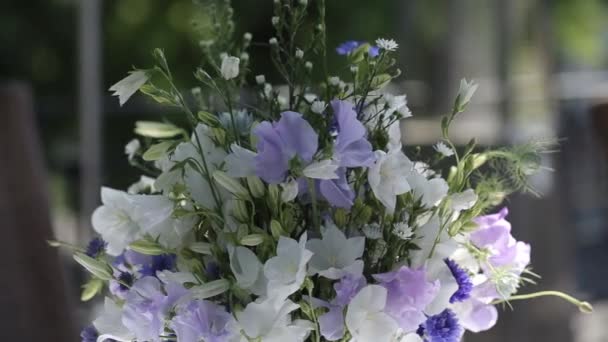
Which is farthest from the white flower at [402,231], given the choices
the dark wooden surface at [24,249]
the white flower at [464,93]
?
the dark wooden surface at [24,249]

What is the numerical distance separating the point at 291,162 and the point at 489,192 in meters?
0.19

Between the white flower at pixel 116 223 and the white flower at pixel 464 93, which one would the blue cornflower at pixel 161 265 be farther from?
the white flower at pixel 464 93

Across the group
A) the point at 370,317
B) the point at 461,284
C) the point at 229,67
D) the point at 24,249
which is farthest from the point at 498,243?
the point at 24,249

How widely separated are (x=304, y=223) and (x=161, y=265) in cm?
13

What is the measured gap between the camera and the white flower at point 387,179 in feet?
2.39

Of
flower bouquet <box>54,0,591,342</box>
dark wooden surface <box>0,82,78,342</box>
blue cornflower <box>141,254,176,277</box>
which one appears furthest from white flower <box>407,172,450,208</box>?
dark wooden surface <box>0,82,78,342</box>

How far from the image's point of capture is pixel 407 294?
715 mm

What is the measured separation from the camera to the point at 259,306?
71 cm

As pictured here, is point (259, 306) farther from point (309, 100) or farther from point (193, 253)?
point (309, 100)

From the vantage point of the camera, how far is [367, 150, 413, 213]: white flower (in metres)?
0.73

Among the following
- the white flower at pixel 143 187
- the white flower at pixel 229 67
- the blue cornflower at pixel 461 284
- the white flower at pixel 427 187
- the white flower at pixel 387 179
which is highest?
the white flower at pixel 229 67

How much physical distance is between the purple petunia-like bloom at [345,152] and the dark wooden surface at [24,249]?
3.03 feet

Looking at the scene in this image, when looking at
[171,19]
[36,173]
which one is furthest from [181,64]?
[36,173]

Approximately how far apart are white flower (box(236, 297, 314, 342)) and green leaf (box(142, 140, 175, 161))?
0.49ft
